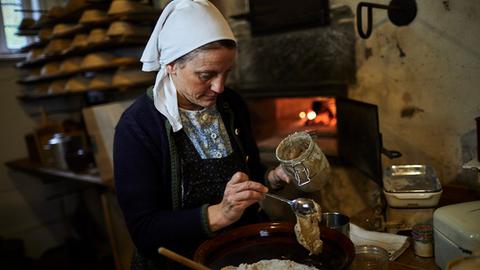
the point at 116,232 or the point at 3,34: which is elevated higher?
the point at 3,34

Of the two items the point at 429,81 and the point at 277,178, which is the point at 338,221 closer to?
the point at 277,178

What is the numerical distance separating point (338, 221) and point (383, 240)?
0.17 m

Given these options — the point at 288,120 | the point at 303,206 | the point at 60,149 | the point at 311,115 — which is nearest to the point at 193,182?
the point at 303,206

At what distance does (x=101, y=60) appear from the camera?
8.41 feet

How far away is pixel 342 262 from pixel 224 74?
60cm

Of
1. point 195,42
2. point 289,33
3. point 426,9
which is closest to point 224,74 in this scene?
point 195,42

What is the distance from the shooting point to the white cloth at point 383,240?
1.19m

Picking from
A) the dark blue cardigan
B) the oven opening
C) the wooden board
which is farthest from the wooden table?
the wooden board

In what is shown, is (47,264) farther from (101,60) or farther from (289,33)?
(289,33)

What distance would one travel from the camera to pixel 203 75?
46.6 inches

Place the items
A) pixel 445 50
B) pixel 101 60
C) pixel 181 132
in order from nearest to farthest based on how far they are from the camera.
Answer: pixel 181 132
pixel 445 50
pixel 101 60

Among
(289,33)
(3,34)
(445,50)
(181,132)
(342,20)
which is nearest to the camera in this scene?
(181,132)

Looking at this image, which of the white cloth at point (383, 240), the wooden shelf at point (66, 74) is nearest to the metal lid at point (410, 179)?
the white cloth at point (383, 240)

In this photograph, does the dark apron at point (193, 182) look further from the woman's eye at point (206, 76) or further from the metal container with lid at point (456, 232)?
the metal container with lid at point (456, 232)
